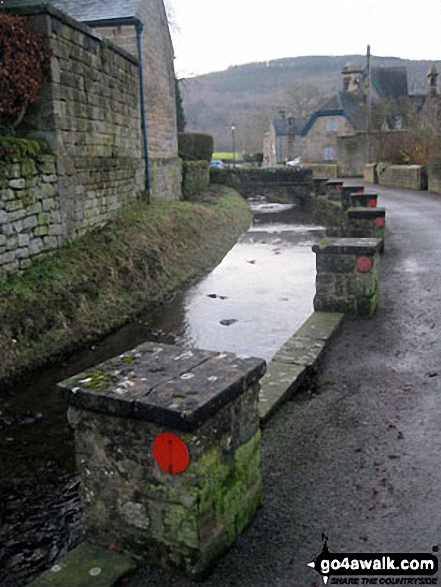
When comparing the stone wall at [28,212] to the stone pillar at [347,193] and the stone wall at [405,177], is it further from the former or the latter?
the stone wall at [405,177]

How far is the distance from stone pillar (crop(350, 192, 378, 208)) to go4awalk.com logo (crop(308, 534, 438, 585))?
12.4 metres

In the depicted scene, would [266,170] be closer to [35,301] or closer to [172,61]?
[172,61]

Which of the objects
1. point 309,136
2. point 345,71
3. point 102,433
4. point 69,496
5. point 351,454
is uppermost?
point 345,71

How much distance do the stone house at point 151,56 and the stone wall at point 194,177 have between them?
1239mm

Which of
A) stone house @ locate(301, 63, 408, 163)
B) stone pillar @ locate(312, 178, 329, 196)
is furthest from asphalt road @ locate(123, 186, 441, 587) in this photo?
stone house @ locate(301, 63, 408, 163)

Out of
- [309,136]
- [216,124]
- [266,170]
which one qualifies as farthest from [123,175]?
[216,124]

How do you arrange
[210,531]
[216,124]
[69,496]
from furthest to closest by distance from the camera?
[216,124] → [69,496] → [210,531]

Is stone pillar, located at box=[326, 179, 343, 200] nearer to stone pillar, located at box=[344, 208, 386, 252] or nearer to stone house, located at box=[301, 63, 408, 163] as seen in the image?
stone pillar, located at box=[344, 208, 386, 252]

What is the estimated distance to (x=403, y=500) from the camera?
11.3 feet

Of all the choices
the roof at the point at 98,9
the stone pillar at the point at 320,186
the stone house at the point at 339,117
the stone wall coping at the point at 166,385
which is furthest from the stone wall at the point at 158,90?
the stone house at the point at 339,117

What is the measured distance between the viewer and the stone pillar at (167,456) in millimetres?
2822

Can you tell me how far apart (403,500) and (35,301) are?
250 inches

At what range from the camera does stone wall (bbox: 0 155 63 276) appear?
8.61 m

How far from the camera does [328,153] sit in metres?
59.3
